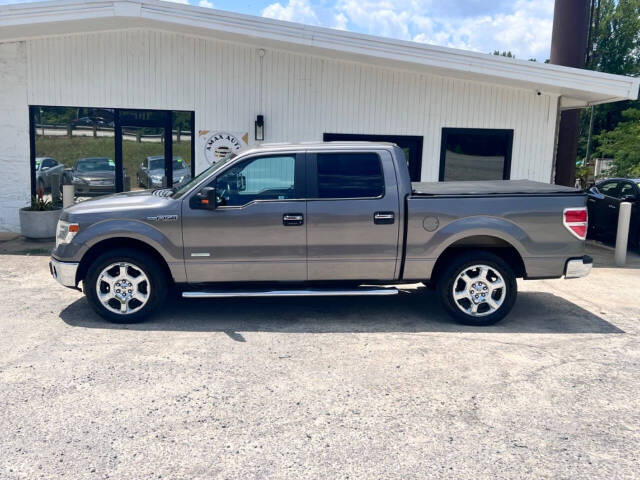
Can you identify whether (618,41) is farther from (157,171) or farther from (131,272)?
(131,272)

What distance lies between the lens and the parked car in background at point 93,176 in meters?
12.1

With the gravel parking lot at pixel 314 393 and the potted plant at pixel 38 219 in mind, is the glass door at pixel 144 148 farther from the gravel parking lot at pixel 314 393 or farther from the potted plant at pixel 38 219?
the gravel parking lot at pixel 314 393

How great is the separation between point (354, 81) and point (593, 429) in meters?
9.28

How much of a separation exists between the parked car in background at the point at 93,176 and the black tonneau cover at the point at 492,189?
7.19 metres

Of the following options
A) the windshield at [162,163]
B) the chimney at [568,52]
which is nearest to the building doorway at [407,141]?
the windshield at [162,163]

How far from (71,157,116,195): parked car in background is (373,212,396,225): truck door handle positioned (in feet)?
24.7

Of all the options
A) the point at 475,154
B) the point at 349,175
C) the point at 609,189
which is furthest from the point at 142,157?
the point at 609,189

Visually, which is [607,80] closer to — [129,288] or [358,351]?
[358,351]

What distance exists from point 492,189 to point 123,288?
14.0 ft

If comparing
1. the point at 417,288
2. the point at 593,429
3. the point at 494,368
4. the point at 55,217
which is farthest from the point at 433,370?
the point at 55,217

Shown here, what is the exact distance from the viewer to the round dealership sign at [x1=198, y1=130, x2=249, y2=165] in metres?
12.1

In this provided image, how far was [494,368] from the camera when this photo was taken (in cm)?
531

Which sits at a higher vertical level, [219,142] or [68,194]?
[219,142]

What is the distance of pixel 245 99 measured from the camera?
12016mm
